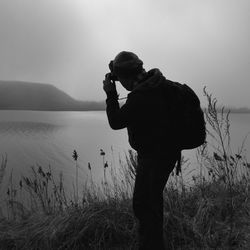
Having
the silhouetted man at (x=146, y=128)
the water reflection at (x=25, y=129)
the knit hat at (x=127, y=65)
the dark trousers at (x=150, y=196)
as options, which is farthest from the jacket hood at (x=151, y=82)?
the water reflection at (x=25, y=129)

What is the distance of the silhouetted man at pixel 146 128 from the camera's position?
2849mm

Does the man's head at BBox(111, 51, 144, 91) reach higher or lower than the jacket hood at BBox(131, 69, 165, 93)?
higher

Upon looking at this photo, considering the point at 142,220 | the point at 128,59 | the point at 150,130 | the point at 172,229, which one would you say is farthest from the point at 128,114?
the point at 172,229

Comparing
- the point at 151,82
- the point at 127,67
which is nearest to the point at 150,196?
the point at 151,82

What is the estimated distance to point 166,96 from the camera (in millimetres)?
2969

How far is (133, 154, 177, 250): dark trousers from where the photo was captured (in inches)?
118

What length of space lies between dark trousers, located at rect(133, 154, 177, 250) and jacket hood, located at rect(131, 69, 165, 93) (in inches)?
23.0

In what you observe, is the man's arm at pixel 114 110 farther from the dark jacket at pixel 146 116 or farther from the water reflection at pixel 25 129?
the water reflection at pixel 25 129

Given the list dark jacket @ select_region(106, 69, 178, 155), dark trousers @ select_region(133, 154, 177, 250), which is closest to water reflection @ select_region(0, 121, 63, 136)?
dark trousers @ select_region(133, 154, 177, 250)

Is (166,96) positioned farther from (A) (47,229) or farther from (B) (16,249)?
(B) (16,249)

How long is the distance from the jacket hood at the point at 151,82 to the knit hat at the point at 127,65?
11 centimetres

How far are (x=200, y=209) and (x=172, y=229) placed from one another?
615mm

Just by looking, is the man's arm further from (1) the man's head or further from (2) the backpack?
(2) the backpack

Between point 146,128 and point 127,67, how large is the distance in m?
0.53
